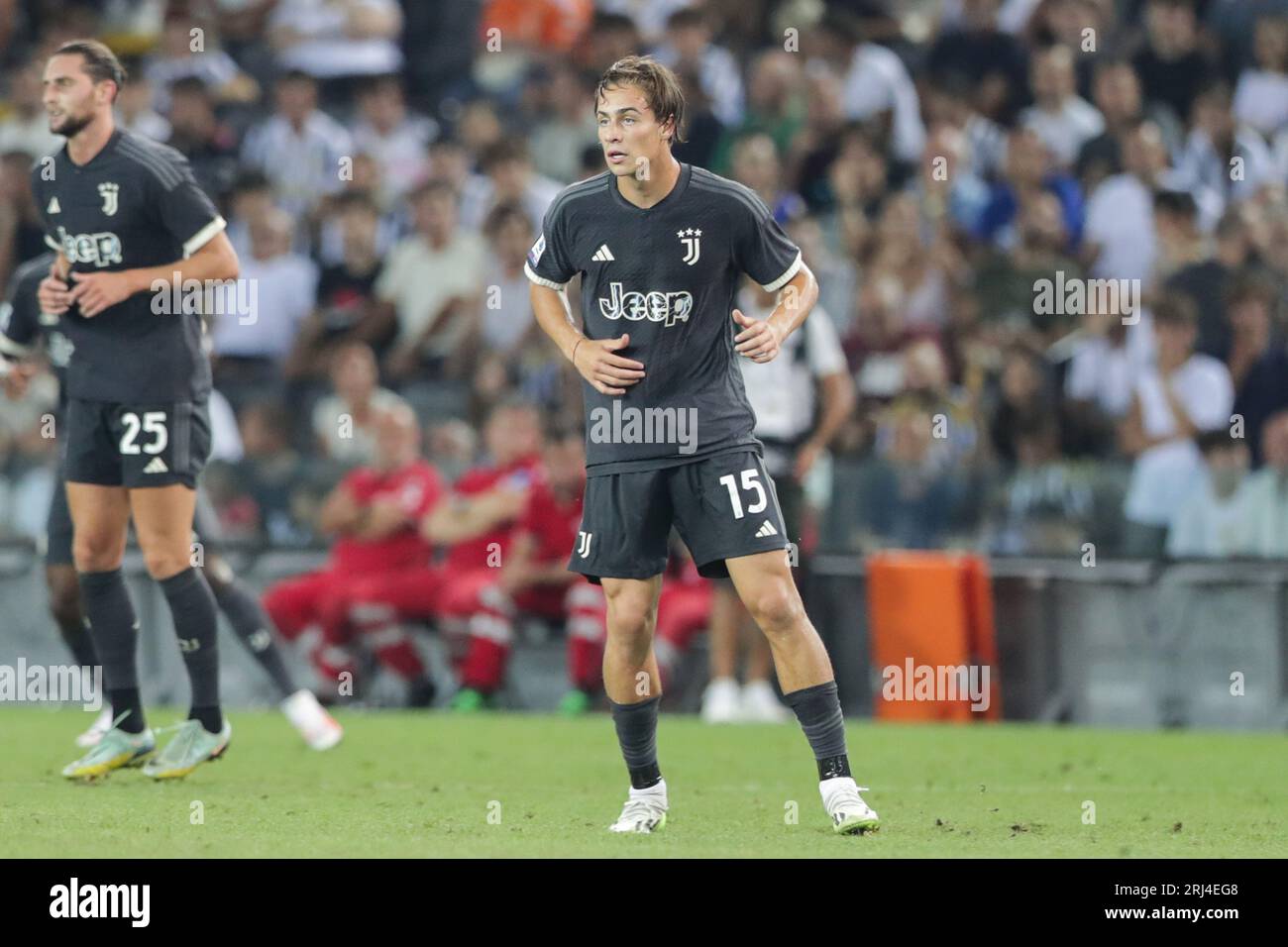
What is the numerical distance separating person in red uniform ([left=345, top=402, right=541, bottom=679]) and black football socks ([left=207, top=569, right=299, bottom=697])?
12.2 ft

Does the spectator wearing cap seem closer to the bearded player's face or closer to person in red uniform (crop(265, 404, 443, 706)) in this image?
person in red uniform (crop(265, 404, 443, 706))

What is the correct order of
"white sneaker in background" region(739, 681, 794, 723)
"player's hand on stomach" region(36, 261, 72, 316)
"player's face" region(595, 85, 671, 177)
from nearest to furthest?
"player's face" region(595, 85, 671, 177) < "player's hand on stomach" region(36, 261, 72, 316) < "white sneaker in background" region(739, 681, 794, 723)

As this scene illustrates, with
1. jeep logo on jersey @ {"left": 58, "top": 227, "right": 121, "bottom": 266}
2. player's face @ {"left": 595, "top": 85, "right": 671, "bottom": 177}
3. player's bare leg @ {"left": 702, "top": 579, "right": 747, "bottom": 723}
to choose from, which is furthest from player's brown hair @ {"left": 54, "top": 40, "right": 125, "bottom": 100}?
player's bare leg @ {"left": 702, "top": 579, "right": 747, "bottom": 723}

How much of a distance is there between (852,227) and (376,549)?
430 centimetres

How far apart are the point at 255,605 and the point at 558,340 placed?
3421mm

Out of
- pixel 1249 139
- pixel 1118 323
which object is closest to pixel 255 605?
pixel 1118 323

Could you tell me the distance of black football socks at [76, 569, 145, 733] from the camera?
960 centimetres

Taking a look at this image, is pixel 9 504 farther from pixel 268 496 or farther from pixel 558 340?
pixel 558 340

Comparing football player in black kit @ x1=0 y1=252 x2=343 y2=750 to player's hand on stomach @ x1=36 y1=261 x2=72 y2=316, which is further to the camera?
football player in black kit @ x1=0 y1=252 x2=343 y2=750

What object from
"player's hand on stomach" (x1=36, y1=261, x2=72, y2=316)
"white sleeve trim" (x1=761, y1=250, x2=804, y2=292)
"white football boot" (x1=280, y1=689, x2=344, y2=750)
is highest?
"player's hand on stomach" (x1=36, y1=261, x2=72, y2=316)

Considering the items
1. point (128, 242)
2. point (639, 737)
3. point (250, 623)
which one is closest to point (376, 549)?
point (250, 623)

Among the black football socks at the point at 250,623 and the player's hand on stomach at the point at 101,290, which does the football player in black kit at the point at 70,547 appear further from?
the player's hand on stomach at the point at 101,290

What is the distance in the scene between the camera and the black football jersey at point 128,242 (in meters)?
9.26
